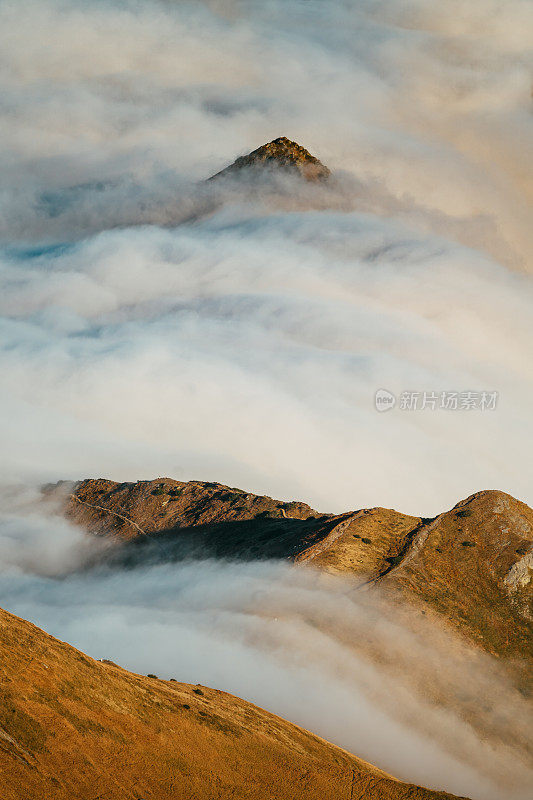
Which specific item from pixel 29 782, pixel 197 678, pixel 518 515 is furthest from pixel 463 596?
pixel 29 782

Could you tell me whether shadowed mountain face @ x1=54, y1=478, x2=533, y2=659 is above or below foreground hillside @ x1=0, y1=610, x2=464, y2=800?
above

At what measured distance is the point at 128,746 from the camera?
230ft

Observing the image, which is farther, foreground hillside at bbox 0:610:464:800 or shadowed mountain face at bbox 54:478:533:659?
shadowed mountain face at bbox 54:478:533:659

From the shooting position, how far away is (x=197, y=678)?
525ft

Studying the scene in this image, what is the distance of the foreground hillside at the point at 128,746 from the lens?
61094mm

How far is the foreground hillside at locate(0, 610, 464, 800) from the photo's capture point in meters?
61.1

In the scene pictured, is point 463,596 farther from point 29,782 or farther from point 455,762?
point 29,782

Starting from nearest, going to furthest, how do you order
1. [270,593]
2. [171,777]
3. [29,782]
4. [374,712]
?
1. [29,782]
2. [171,777]
3. [374,712]
4. [270,593]

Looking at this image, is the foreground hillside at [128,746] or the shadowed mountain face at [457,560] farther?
the shadowed mountain face at [457,560]

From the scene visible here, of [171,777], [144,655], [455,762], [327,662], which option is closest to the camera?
[171,777]

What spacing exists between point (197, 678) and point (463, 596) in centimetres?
6761

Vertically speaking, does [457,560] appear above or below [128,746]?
above

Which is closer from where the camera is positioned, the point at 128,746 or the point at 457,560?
the point at 128,746

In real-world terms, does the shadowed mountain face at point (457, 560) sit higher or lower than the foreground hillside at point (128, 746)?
higher
